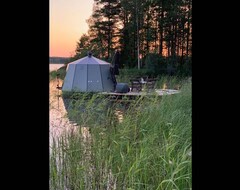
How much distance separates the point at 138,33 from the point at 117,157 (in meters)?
13.6

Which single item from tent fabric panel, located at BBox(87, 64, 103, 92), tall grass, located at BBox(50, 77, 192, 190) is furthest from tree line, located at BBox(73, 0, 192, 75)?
tall grass, located at BBox(50, 77, 192, 190)

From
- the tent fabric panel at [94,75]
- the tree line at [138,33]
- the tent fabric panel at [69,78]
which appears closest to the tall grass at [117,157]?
the tent fabric panel at [94,75]

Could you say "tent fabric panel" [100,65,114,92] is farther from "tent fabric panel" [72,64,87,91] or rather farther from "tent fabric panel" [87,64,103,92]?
"tent fabric panel" [72,64,87,91]

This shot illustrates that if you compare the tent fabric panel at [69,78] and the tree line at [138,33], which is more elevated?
the tree line at [138,33]

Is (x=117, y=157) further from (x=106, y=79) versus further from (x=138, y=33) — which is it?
(x=138, y=33)

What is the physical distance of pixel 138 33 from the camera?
15.3 m

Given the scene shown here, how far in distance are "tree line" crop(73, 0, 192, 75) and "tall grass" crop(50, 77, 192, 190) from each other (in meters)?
11.2

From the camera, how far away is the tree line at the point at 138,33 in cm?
1414

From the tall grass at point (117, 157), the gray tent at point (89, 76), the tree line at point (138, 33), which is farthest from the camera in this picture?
the tree line at point (138, 33)

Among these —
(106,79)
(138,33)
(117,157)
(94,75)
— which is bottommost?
(117,157)

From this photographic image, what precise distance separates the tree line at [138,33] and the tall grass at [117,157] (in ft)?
36.6

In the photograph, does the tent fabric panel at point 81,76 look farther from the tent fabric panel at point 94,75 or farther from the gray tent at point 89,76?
the tent fabric panel at point 94,75

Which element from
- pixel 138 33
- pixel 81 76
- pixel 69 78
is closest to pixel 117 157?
pixel 81 76
